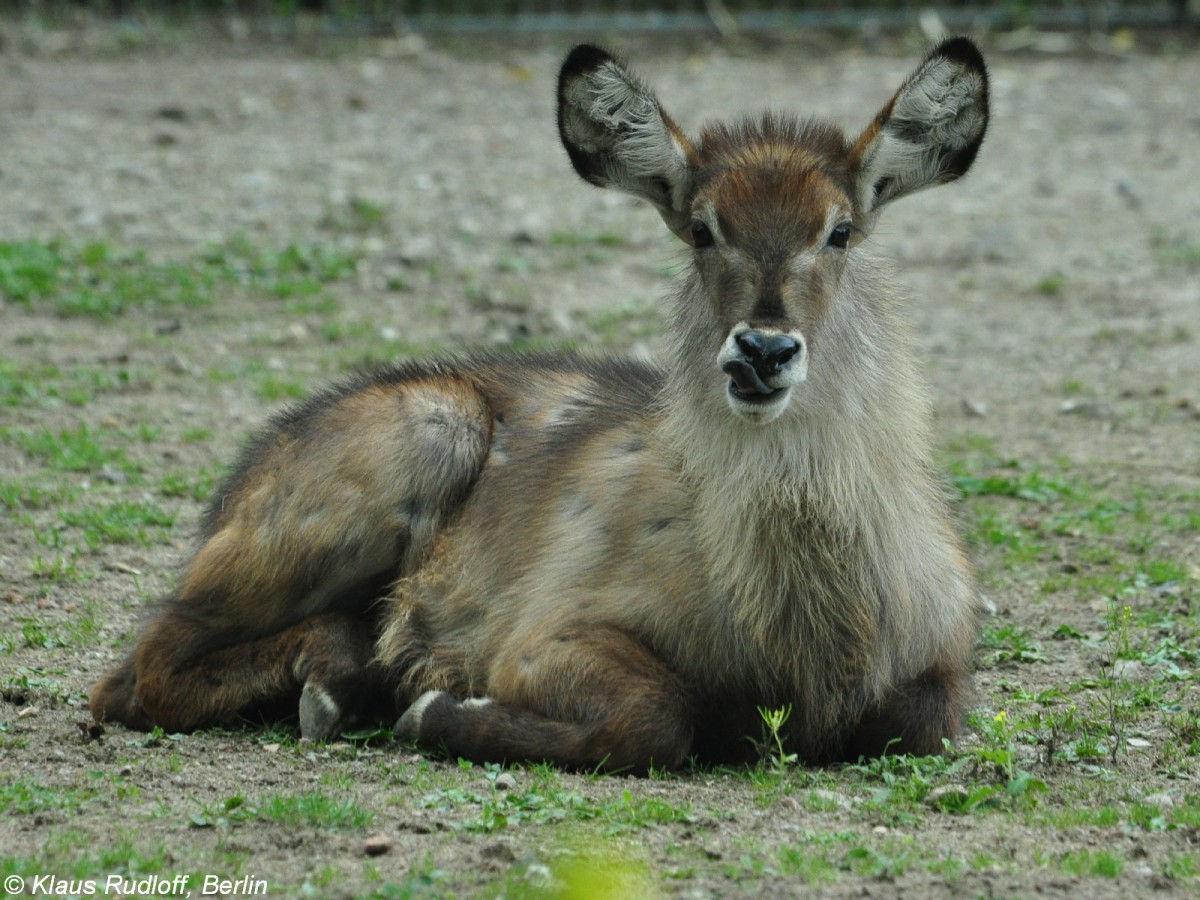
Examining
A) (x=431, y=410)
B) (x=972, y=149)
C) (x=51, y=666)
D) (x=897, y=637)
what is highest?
(x=972, y=149)

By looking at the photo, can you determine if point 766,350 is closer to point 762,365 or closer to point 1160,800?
point 762,365

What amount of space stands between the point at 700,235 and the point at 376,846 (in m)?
2.38

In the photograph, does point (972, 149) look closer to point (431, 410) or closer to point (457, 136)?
point (431, 410)

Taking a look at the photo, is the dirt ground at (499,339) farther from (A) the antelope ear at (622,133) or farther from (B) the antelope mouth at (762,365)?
(B) the antelope mouth at (762,365)

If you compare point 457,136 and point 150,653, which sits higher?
point 457,136

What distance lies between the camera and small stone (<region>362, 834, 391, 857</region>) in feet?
15.8

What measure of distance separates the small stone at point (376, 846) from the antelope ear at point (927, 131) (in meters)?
2.78

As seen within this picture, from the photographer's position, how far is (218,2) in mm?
19391

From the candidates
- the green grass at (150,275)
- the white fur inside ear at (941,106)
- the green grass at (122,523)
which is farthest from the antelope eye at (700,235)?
the green grass at (150,275)

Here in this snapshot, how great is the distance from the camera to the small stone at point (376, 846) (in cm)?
481

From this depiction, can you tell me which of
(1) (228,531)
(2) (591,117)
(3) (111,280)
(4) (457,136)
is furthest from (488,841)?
(4) (457,136)

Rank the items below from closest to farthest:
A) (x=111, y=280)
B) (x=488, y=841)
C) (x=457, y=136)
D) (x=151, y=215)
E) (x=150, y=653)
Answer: (x=488, y=841) → (x=150, y=653) → (x=111, y=280) → (x=151, y=215) → (x=457, y=136)

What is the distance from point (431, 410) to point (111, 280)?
607cm

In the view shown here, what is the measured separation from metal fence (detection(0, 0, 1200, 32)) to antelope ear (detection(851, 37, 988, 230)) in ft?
46.7
